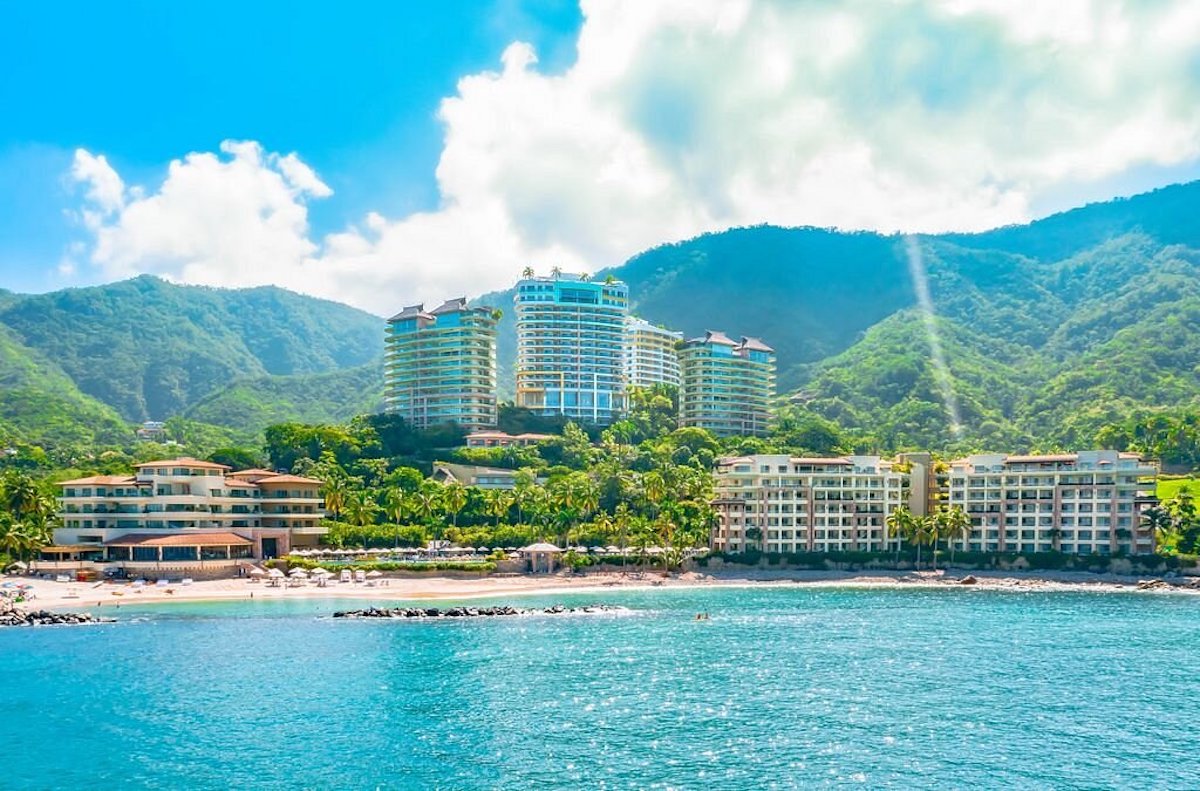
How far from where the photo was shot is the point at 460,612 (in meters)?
87.2

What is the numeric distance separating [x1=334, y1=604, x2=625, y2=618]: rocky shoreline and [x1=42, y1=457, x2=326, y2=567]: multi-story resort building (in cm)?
3026

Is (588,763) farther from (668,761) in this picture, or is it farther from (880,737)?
(880,737)

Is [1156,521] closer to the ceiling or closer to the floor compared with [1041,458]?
closer to the floor

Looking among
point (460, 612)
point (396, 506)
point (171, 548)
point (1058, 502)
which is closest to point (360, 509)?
point (396, 506)

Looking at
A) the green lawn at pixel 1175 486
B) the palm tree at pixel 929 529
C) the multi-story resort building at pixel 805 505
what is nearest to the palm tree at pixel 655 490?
the multi-story resort building at pixel 805 505

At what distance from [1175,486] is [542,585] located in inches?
3725

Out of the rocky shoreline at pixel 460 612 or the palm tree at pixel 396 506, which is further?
the palm tree at pixel 396 506

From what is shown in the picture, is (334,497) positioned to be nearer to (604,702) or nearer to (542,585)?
(542,585)

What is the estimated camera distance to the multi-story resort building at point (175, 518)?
110062mm

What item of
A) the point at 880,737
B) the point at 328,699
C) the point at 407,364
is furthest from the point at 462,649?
the point at 407,364

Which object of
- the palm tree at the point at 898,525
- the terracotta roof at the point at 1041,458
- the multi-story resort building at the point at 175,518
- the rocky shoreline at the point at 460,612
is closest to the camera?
the rocky shoreline at the point at 460,612

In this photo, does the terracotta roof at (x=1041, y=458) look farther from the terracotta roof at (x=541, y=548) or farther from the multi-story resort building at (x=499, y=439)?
the multi-story resort building at (x=499, y=439)

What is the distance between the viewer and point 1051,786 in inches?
1547

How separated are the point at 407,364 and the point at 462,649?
135386 mm
